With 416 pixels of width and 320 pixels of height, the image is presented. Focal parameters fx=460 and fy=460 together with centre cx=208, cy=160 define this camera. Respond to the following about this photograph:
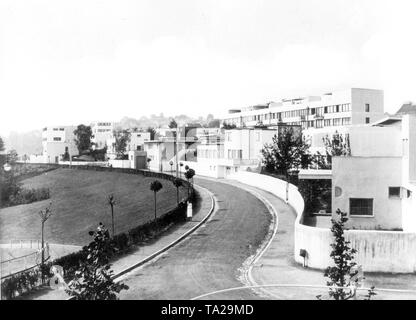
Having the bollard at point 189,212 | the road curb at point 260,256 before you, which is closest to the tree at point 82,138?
the road curb at point 260,256

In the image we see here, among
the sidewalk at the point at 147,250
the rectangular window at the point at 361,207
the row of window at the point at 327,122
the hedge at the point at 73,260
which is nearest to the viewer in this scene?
the hedge at the point at 73,260

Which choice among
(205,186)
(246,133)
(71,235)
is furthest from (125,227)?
(246,133)

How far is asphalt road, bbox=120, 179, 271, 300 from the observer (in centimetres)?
1906

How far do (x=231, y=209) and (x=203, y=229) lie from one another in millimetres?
8049

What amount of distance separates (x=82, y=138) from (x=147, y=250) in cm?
10237

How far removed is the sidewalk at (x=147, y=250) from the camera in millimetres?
18703

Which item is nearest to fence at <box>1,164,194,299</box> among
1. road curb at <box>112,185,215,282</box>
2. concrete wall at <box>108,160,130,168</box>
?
road curb at <box>112,185,215,282</box>

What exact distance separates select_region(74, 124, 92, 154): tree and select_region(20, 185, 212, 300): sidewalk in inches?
3485

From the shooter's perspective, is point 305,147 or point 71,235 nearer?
point 71,235

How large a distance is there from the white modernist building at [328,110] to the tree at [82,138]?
4352cm

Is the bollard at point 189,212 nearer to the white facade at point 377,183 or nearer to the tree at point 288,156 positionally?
the white facade at point 377,183

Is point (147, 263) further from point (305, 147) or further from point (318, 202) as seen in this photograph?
point (305, 147)

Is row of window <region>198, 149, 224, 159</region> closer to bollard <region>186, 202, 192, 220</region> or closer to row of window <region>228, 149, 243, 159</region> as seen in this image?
row of window <region>228, 149, 243, 159</region>
